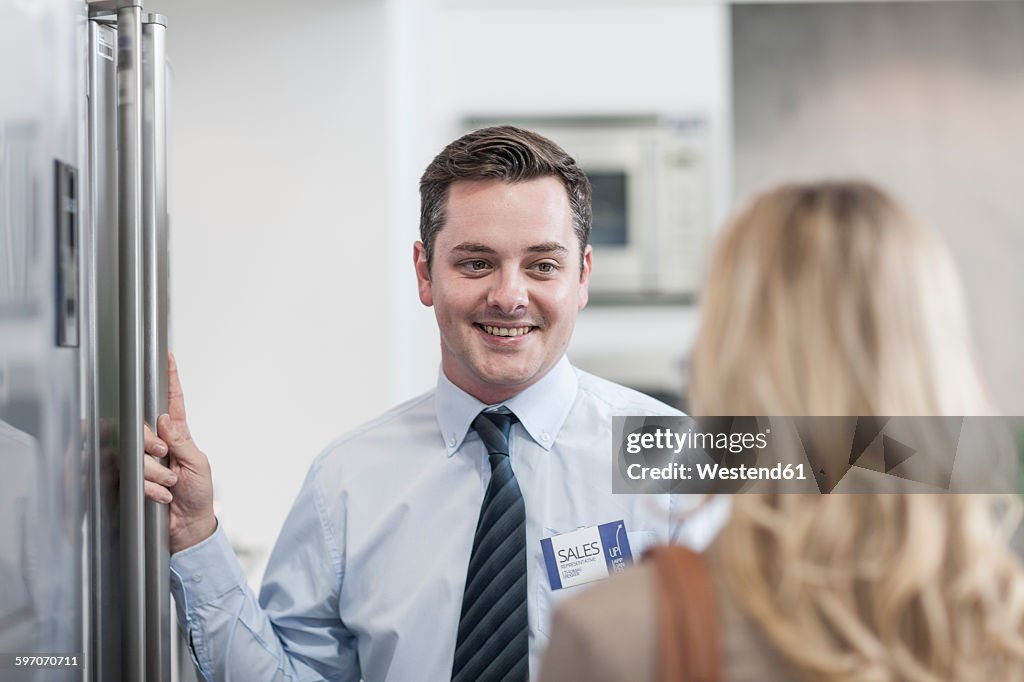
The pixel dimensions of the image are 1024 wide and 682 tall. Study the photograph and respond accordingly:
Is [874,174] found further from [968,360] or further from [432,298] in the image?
[968,360]

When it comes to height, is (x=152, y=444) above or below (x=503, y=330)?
below

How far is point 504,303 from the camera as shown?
1154 mm

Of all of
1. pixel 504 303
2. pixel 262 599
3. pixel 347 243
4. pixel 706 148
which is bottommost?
pixel 262 599

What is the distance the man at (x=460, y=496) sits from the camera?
1.14 metres

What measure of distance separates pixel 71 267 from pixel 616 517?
2.27 feet

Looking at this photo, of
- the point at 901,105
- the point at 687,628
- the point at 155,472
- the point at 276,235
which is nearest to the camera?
the point at 687,628

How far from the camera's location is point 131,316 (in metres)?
1.02

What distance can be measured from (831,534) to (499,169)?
66 cm

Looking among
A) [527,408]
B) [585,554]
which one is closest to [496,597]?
[585,554]

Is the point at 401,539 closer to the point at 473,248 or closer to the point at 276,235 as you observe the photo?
the point at 473,248

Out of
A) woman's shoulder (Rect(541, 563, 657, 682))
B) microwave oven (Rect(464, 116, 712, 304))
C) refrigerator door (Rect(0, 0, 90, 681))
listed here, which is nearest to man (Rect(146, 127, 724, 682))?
refrigerator door (Rect(0, 0, 90, 681))

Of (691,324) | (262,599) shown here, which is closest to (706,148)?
(691,324)

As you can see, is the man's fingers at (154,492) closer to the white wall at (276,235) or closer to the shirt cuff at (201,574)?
the shirt cuff at (201,574)

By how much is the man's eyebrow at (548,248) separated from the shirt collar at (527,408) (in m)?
0.16
